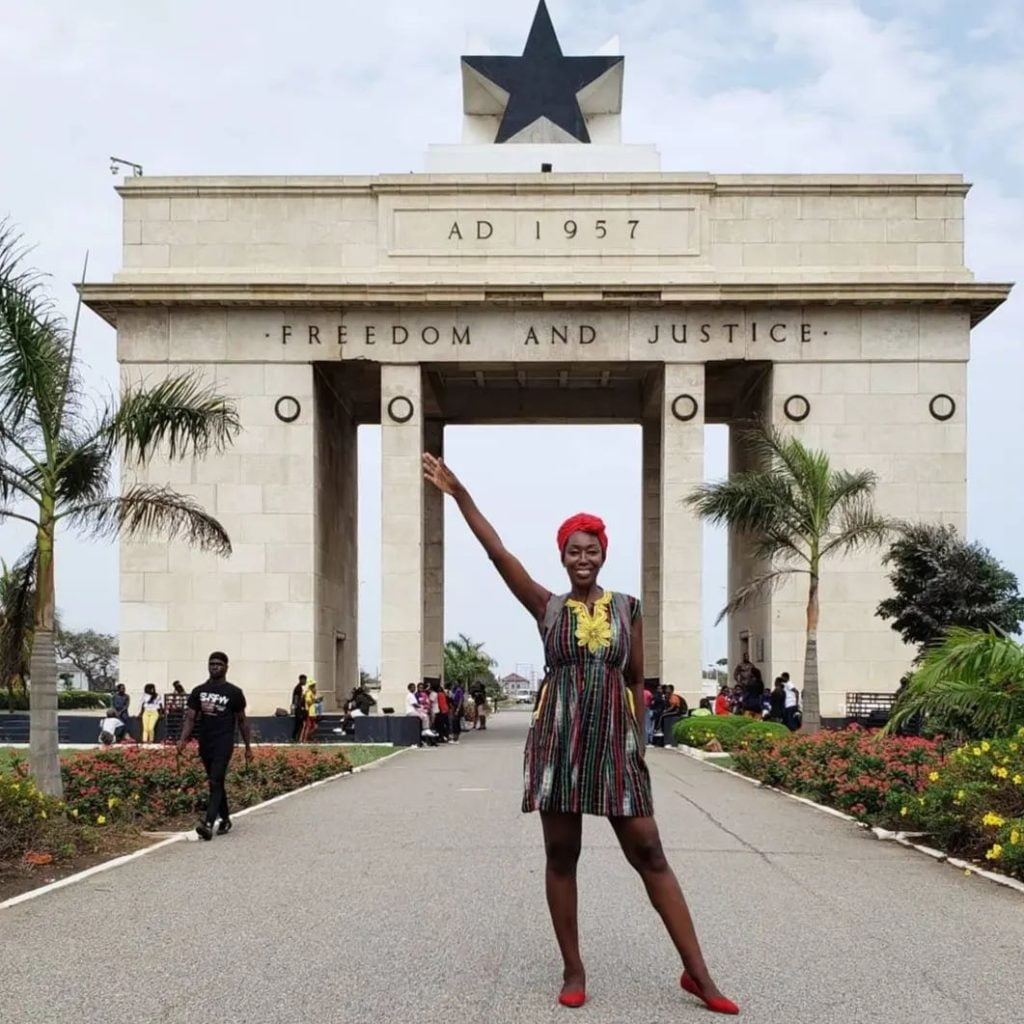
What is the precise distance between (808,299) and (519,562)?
112 ft

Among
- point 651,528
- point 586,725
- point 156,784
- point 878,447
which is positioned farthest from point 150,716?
point 586,725

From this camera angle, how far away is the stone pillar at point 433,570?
48.3m

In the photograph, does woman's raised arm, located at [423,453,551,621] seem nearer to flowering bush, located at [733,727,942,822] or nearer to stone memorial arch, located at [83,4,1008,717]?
flowering bush, located at [733,727,942,822]

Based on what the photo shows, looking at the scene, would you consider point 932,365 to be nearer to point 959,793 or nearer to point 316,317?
point 316,317

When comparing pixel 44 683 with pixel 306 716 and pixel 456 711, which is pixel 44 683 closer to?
pixel 306 716

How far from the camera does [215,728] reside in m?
13.4

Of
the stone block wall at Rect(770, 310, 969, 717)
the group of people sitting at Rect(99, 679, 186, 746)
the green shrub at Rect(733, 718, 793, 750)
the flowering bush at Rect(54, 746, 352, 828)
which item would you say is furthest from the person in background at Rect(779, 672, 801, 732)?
the flowering bush at Rect(54, 746, 352, 828)

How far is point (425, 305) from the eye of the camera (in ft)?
131

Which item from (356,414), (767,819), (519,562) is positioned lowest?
(767,819)

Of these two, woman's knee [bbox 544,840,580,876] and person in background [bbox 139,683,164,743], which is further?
person in background [bbox 139,683,164,743]

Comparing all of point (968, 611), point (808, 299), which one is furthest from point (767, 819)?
point (808, 299)

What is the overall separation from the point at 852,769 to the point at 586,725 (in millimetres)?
11154

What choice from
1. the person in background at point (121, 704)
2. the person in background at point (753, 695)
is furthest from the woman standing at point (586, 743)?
the person in background at point (753, 695)

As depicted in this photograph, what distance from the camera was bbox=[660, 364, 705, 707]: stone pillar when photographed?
1567 inches
